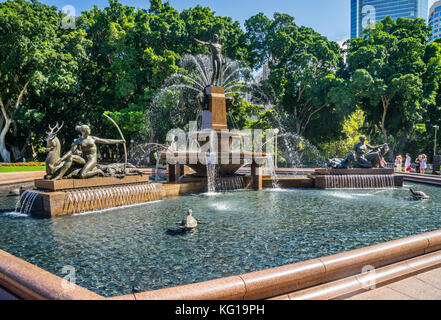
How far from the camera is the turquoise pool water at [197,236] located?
4.64m

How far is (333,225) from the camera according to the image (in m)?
7.29

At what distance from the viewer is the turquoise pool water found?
464cm

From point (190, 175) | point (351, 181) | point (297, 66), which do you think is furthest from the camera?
point (297, 66)

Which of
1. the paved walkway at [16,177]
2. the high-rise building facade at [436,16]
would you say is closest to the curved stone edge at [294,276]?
the paved walkway at [16,177]

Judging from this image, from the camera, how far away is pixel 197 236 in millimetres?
6398

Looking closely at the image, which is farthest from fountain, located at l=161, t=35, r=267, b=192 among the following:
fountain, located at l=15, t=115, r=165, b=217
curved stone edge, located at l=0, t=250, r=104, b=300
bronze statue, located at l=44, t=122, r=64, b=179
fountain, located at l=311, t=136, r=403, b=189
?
curved stone edge, located at l=0, t=250, r=104, b=300

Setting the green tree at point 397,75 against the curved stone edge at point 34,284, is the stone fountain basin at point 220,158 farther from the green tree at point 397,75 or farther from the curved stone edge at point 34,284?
the green tree at point 397,75

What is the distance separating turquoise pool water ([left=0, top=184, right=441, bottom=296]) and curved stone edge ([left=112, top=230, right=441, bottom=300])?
998mm

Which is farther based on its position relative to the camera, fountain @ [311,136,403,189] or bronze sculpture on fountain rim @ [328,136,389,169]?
bronze sculpture on fountain rim @ [328,136,389,169]

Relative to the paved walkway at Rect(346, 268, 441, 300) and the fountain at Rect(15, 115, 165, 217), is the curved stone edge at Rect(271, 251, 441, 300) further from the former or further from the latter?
the fountain at Rect(15, 115, 165, 217)

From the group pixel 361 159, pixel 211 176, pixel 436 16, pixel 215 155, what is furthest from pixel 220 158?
pixel 436 16

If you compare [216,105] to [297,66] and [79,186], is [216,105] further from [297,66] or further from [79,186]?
[297,66]

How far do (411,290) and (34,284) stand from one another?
172 inches

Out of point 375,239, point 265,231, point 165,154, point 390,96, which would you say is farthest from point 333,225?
point 390,96
